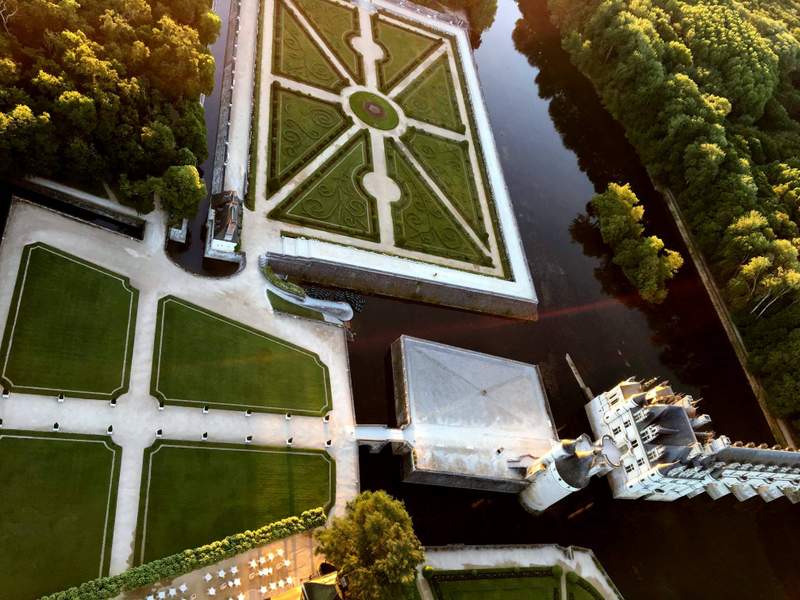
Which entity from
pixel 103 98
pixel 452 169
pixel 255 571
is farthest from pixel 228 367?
pixel 452 169

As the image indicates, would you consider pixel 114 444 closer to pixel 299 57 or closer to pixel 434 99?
pixel 299 57

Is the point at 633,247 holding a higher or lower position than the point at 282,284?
higher

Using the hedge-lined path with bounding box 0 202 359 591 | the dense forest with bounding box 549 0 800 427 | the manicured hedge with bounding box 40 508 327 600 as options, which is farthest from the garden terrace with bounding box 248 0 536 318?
the dense forest with bounding box 549 0 800 427

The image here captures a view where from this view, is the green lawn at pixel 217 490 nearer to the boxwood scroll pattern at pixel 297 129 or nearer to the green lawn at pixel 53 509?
the green lawn at pixel 53 509

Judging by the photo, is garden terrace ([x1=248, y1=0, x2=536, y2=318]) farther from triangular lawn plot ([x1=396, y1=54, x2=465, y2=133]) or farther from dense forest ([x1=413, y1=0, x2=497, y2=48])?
dense forest ([x1=413, y1=0, x2=497, y2=48])

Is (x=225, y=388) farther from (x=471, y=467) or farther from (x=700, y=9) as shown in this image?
Result: (x=700, y=9)
